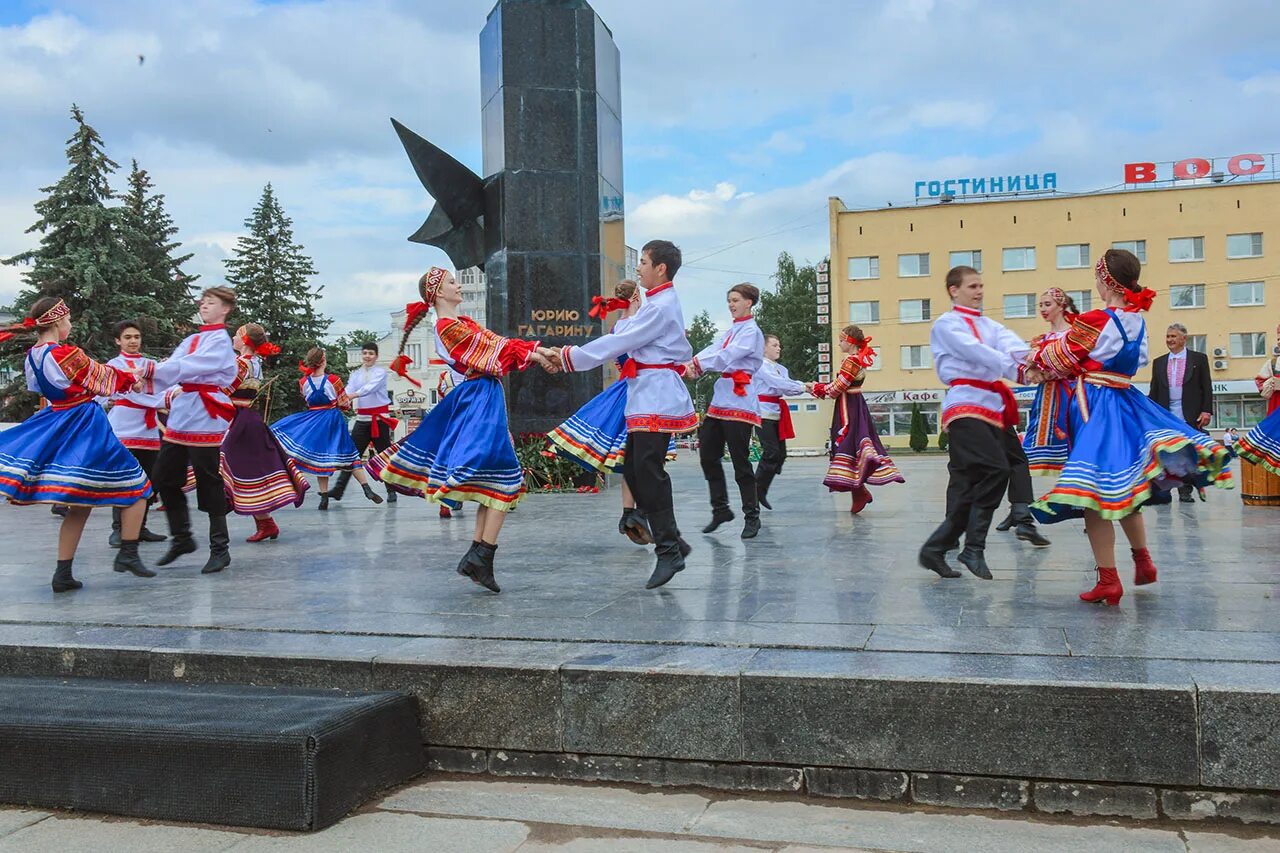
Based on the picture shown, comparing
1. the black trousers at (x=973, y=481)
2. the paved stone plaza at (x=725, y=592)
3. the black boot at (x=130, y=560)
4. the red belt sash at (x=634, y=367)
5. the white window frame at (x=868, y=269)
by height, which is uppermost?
the white window frame at (x=868, y=269)

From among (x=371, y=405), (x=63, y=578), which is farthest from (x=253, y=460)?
(x=371, y=405)

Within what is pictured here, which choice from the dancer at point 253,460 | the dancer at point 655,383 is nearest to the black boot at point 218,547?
the dancer at point 253,460

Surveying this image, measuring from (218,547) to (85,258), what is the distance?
102 ft

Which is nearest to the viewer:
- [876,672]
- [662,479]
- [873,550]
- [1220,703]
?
[1220,703]

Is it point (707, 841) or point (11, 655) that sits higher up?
point (11, 655)

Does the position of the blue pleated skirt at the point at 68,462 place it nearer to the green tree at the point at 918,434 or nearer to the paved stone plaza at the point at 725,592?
the paved stone plaza at the point at 725,592

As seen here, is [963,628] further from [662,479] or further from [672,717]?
[662,479]

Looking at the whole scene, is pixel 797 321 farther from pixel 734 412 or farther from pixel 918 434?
pixel 734 412

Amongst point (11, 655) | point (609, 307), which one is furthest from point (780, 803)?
point (609, 307)

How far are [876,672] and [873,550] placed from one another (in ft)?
12.9

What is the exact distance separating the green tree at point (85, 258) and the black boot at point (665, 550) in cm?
3198

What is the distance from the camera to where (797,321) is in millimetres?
81938

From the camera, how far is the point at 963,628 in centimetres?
486

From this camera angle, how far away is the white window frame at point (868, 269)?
192 ft
